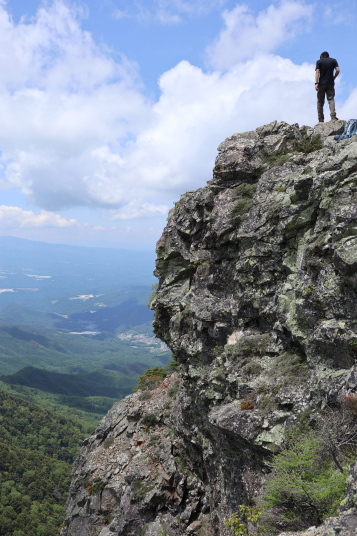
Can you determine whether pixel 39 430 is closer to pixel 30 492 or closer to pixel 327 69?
pixel 30 492

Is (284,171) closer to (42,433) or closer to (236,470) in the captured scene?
(236,470)

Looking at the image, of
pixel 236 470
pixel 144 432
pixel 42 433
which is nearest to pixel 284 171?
pixel 236 470

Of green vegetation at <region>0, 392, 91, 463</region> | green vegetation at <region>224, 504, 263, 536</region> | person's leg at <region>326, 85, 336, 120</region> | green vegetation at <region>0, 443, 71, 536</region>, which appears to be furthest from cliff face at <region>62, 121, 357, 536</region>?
green vegetation at <region>0, 392, 91, 463</region>

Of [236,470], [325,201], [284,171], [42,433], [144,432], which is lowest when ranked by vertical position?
[42,433]

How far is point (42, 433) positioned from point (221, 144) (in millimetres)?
153866

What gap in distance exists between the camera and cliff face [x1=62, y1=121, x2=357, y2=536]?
42.4ft

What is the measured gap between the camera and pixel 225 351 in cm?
1784

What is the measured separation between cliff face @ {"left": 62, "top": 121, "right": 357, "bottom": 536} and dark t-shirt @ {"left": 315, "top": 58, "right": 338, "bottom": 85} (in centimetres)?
262

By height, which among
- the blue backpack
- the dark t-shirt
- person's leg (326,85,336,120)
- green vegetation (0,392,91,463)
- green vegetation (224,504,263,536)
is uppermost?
the dark t-shirt

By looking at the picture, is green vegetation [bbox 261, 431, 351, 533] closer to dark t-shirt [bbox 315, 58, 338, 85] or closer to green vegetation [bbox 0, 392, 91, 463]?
dark t-shirt [bbox 315, 58, 338, 85]

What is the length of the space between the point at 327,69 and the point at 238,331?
57.0 ft

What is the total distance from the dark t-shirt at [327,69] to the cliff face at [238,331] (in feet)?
8.60

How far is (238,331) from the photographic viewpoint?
717 inches

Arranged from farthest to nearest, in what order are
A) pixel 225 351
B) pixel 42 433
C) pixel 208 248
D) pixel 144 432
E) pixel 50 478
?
pixel 42 433 < pixel 50 478 < pixel 144 432 < pixel 208 248 < pixel 225 351
